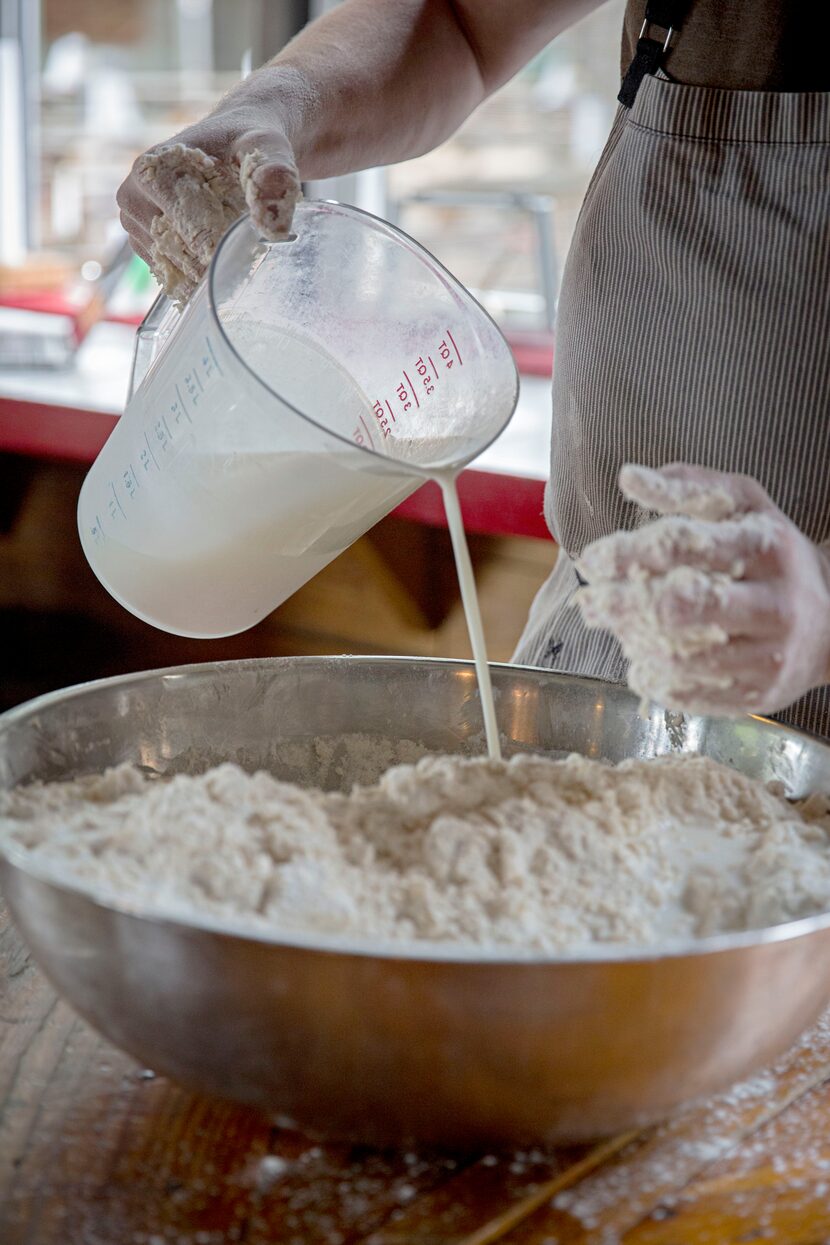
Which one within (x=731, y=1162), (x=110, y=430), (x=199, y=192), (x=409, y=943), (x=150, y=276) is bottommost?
(x=110, y=430)

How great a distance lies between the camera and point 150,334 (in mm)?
885

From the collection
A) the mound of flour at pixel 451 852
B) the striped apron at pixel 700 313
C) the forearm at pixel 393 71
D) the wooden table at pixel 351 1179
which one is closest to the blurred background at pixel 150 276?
the forearm at pixel 393 71

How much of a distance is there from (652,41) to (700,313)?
0.21 m

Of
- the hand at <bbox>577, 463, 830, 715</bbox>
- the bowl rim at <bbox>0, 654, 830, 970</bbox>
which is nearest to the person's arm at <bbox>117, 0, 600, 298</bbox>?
the hand at <bbox>577, 463, 830, 715</bbox>

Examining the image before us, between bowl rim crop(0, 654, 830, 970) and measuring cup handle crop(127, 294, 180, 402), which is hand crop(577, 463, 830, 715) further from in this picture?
measuring cup handle crop(127, 294, 180, 402)

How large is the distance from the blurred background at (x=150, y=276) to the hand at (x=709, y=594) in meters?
1.03

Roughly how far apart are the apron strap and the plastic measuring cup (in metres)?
0.28

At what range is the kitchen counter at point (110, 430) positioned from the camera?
1.69 metres

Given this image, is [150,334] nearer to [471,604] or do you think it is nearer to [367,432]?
[367,432]

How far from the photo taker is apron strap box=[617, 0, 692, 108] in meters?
0.96

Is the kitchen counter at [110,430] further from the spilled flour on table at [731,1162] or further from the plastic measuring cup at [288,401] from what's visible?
the spilled flour on table at [731,1162]

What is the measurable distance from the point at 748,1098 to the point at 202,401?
0.44 meters

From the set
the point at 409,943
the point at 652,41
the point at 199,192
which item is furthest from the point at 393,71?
the point at 409,943

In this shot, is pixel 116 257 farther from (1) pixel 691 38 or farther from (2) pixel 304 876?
(2) pixel 304 876
